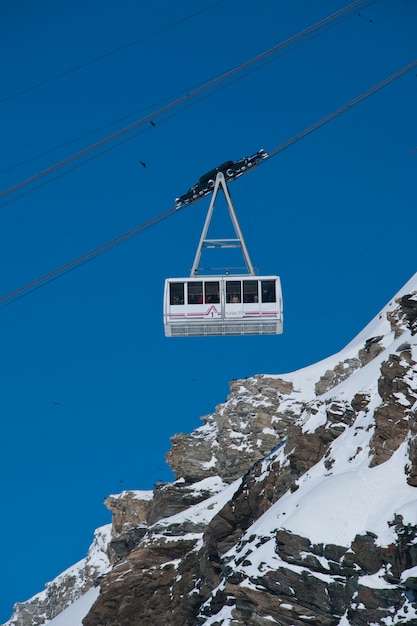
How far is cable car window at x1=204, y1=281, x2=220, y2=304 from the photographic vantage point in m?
66.5

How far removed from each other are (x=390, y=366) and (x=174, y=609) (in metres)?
25.3

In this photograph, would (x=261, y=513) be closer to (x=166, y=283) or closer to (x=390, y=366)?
(x=390, y=366)

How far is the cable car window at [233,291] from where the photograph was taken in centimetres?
6600

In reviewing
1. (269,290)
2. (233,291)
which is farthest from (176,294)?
(269,290)

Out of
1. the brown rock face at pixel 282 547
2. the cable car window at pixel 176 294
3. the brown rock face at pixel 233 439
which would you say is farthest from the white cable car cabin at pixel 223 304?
the brown rock face at pixel 233 439

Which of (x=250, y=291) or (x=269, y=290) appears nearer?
(x=250, y=291)

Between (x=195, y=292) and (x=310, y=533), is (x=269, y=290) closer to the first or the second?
(x=195, y=292)

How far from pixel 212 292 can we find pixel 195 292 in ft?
2.91

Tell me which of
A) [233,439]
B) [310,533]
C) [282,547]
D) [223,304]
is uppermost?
[233,439]

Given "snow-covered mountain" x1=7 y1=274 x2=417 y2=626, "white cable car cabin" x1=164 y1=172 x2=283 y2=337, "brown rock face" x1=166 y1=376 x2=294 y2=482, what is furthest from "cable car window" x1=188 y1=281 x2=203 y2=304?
"brown rock face" x1=166 y1=376 x2=294 y2=482

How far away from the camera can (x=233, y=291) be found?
66312mm

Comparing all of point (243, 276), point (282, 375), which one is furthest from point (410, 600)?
point (282, 375)

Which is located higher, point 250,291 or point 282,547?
point 250,291

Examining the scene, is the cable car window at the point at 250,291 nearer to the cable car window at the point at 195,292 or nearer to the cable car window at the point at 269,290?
the cable car window at the point at 269,290
